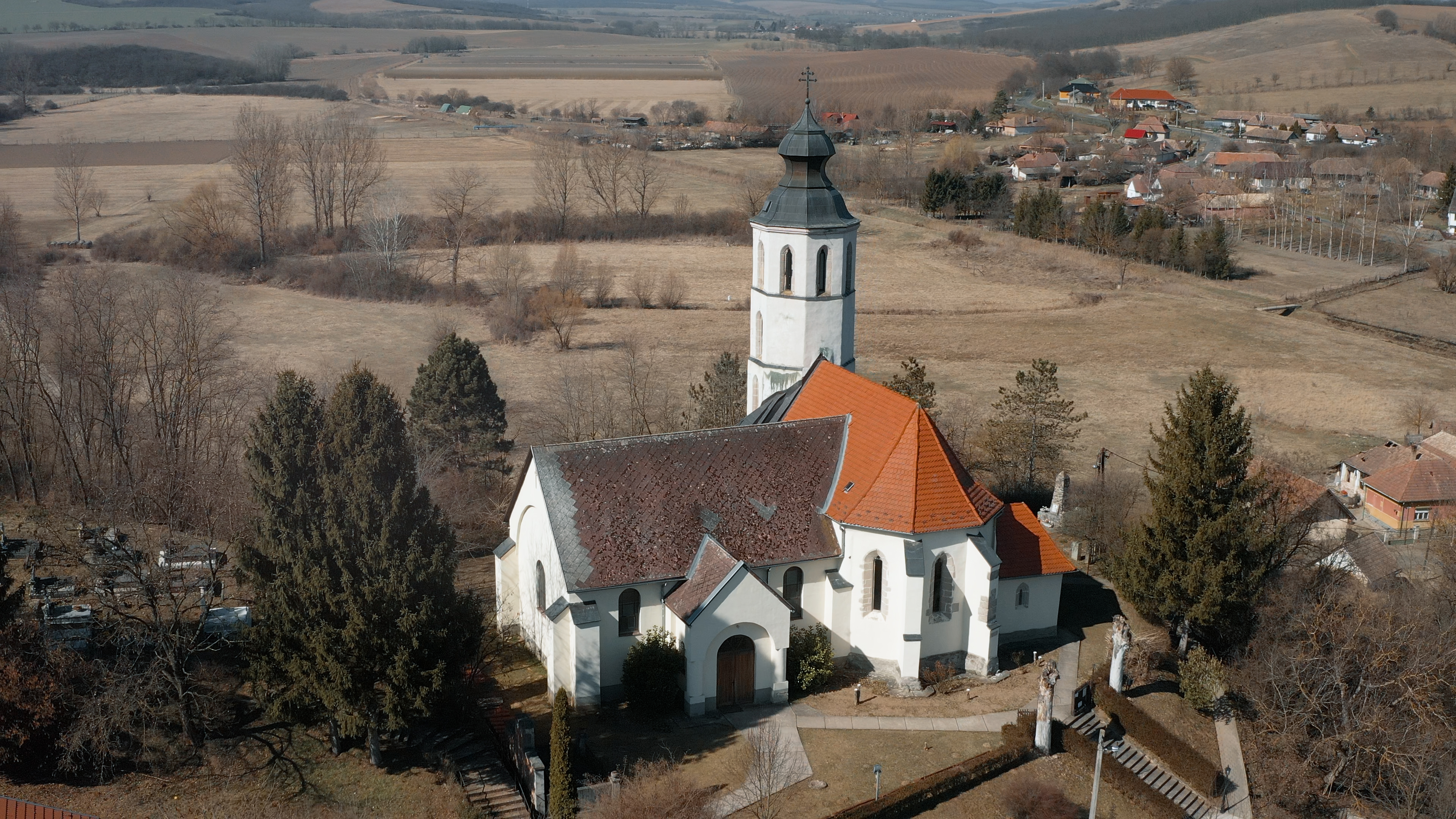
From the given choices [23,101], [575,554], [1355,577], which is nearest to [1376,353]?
[1355,577]

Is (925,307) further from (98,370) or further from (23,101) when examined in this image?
(23,101)

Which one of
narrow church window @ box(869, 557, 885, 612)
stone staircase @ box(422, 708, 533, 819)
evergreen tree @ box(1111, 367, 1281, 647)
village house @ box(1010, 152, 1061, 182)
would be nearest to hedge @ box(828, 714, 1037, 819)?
narrow church window @ box(869, 557, 885, 612)

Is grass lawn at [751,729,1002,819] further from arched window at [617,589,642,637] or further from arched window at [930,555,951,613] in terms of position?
arched window at [617,589,642,637]

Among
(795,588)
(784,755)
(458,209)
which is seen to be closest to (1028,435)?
(795,588)

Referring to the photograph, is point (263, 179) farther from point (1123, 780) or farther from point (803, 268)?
point (1123, 780)

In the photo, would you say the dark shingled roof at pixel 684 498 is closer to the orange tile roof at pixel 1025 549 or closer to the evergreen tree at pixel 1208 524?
the orange tile roof at pixel 1025 549

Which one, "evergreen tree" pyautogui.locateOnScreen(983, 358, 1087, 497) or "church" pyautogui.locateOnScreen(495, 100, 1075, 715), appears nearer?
"church" pyautogui.locateOnScreen(495, 100, 1075, 715)
